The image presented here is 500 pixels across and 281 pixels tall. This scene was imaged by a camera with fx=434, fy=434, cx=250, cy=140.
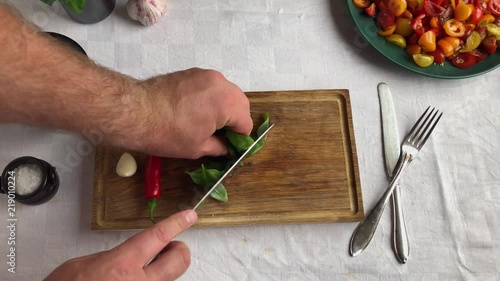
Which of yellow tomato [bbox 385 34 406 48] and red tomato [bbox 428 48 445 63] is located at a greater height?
yellow tomato [bbox 385 34 406 48]

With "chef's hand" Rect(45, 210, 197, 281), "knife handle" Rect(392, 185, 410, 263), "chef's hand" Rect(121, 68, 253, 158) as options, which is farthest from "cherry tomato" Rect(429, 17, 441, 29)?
"chef's hand" Rect(45, 210, 197, 281)

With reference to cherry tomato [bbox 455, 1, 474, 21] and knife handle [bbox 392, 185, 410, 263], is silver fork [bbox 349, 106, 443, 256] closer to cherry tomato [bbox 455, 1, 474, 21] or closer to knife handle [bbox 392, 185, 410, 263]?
knife handle [bbox 392, 185, 410, 263]

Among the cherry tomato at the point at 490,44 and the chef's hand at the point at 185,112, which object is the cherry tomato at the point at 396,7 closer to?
the cherry tomato at the point at 490,44

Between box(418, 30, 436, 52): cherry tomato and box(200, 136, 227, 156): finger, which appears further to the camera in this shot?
box(418, 30, 436, 52): cherry tomato

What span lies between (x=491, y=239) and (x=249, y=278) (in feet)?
1.88

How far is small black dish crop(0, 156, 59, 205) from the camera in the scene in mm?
913

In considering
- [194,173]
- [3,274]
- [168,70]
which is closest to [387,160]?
[194,173]

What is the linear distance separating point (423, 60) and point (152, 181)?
72 centimetres

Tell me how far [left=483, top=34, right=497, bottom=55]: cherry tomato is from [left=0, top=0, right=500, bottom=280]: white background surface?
90mm

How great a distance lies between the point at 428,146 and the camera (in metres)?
1.09

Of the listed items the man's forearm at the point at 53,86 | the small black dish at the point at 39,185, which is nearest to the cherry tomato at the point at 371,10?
the man's forearm at the point at 53,86

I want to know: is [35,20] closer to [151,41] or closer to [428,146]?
[151,41]

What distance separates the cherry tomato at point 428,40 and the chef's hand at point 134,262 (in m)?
0.73

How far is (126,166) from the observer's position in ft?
3.20
